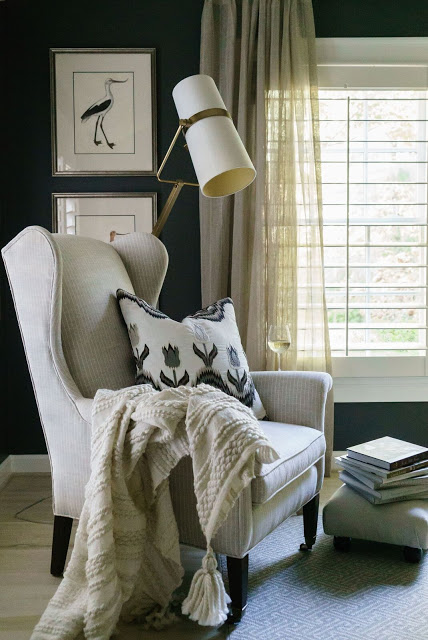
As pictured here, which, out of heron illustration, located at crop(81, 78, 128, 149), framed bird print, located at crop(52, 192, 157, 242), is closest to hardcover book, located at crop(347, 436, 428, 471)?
framed bird print, located at crop(52, 192, 157, 242)

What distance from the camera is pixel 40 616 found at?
2.02m

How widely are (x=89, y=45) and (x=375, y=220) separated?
178cm

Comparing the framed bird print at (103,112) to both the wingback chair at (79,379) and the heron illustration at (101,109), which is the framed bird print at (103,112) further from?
the wingback chair at (79,379)

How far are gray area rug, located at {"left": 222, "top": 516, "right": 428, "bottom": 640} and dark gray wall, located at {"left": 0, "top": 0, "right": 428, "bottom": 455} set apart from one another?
5.65 feet

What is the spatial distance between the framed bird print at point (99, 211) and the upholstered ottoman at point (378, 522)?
1844mm

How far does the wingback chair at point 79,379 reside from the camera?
2.03 metres

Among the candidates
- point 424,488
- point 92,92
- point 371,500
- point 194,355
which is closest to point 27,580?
point 194,355

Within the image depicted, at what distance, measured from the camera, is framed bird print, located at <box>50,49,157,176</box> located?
11.8ft

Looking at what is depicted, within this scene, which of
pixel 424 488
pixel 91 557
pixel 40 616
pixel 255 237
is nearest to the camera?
pixel 91 557

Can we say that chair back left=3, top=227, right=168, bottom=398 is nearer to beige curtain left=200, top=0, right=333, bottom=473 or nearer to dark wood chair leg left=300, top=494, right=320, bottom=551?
dark wood chair leg left=300, top=494, right=320, bottom=551

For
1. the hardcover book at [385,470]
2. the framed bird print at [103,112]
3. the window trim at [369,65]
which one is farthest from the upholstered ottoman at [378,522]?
the framed bird print at [103,112]

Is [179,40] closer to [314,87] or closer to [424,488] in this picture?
[314,87]

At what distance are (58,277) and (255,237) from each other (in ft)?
5.07

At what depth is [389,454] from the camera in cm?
253
